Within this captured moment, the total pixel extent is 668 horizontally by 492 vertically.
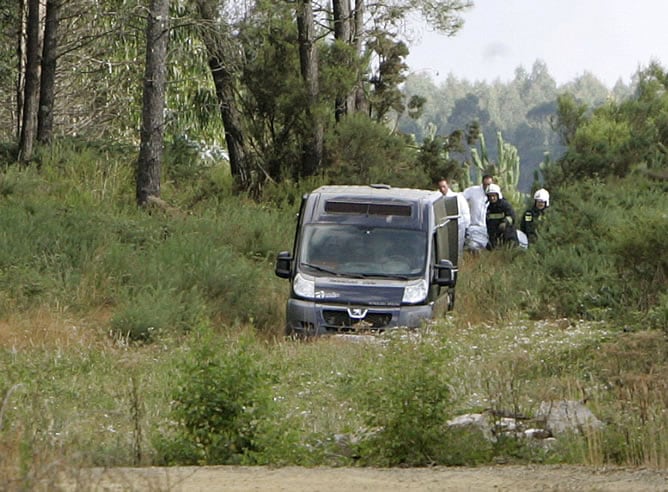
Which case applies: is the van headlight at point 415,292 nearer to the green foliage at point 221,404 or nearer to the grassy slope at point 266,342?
the grassy slope at point 266,342

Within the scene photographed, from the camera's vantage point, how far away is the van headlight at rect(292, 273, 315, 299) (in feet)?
61.8

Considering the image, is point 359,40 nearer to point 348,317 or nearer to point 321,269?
point 321,269

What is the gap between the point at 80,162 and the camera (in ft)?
97.6

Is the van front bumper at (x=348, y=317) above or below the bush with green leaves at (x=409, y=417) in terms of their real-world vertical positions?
below

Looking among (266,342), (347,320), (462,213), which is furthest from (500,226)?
(266,342)

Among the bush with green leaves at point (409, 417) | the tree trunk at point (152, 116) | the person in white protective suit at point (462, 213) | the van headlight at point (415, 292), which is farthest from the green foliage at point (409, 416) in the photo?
the tree trunk at point (152, 116)

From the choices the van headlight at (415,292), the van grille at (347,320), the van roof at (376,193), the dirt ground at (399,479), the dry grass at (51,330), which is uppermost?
the van roof at (376,193)

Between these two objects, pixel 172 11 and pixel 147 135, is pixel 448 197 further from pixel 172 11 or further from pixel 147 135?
pixel 172 11

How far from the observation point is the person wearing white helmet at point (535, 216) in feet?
92.1

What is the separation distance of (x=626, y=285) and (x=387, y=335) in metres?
7.38

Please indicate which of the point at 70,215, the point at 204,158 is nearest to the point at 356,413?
the point at 70,215

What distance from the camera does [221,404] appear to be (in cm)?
984

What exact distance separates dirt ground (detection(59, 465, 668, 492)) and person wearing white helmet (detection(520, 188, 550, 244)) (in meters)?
19.0

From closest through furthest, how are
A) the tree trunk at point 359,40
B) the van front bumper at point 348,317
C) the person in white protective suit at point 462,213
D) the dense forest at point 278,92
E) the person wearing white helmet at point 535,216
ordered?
the van front bumper at point 348,317 → the person in white protective suit at point 462,213 → the person wearing white helmet at point 535,216 → the dense forest at point 278,92 → the tree trunk at point 359,40
